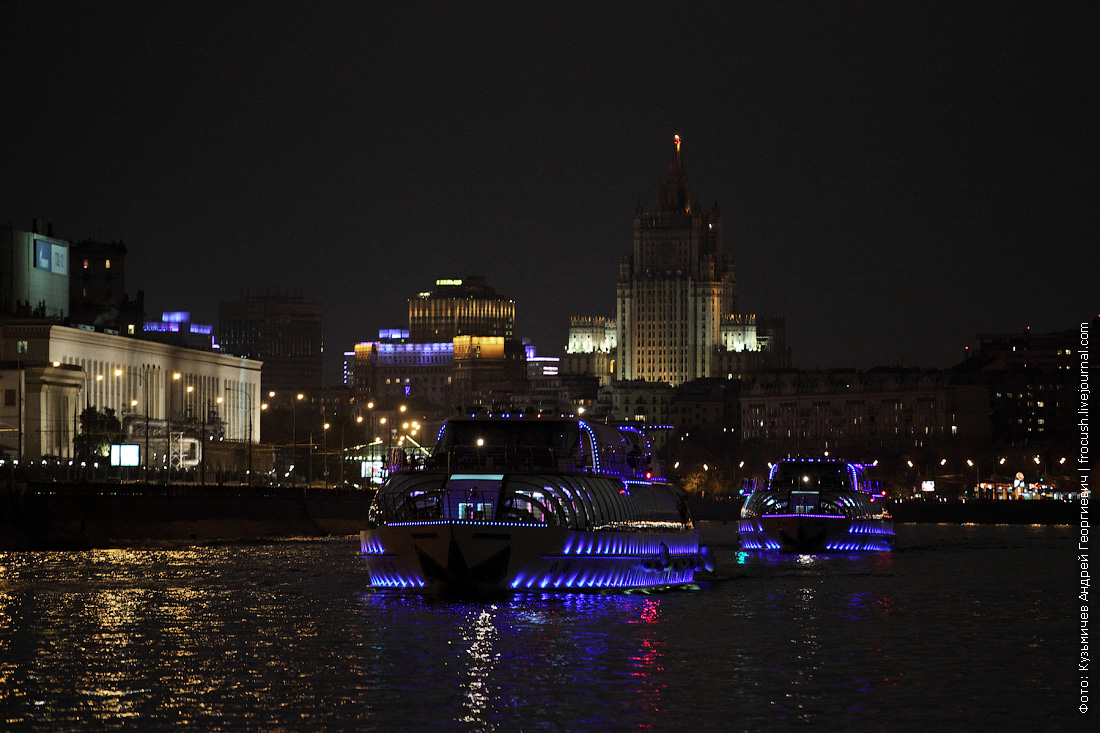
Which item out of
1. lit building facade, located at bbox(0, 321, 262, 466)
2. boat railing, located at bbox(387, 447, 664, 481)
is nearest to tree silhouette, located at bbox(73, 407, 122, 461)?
lit building facade, located at bbox(0, 321, 262, 466)

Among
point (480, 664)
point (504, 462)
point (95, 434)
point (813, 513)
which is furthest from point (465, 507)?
point (95, 434)

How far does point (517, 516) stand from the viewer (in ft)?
194

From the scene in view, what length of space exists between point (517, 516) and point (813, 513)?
4679 centimetres

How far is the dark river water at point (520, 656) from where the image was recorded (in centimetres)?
3388

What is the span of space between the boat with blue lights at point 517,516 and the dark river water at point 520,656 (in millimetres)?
1032

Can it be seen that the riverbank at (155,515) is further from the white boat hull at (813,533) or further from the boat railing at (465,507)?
the boat railing at (465,507)

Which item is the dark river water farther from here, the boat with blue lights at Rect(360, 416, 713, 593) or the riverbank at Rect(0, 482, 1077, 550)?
the riverbank at Rect(0, 482, 1077, 550)

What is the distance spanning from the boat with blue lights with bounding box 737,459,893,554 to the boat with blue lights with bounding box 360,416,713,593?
3638 centimetres

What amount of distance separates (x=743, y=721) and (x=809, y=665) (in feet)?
30.1

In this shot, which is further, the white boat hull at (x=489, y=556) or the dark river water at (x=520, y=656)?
the white boat hull at (x=489, y=556)

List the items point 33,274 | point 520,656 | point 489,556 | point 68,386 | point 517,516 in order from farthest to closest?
point 33,274
point 68,386
point 517,516
point 489,556
point 520,656

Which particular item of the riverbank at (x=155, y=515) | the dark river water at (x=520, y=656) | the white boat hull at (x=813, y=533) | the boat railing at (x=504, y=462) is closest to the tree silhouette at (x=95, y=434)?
the riverbank at (x=155, y=515)

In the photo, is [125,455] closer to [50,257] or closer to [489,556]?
[50,257]

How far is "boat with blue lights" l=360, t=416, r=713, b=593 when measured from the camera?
57125 mm
